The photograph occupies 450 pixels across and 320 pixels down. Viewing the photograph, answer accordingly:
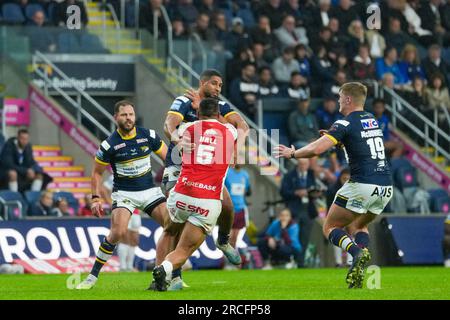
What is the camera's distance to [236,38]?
3000 centimetres

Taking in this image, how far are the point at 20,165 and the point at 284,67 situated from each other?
7613 mm

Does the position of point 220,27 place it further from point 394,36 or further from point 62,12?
point 394,36

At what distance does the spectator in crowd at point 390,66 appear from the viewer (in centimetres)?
3111

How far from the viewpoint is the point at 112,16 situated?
98.7 feet

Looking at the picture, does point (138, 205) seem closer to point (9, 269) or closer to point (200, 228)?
point (200, 228)

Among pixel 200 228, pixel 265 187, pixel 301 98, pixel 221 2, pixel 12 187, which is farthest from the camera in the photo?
pixel 221 2

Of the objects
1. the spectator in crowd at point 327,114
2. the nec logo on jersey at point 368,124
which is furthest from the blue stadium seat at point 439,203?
the nec logo on jersey at point 368,124

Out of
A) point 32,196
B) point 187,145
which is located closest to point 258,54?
point 32,196

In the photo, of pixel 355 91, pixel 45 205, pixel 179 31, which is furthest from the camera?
pixel 179 31

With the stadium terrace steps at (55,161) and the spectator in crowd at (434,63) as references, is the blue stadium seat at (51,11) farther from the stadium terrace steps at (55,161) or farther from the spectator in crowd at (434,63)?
the spectator in crowd at (434,63)

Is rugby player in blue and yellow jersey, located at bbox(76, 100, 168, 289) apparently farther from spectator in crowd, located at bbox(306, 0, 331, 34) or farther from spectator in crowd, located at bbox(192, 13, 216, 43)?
spectator in crowd, located at bbox(306, 0, 331, 34)

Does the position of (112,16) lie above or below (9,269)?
above
